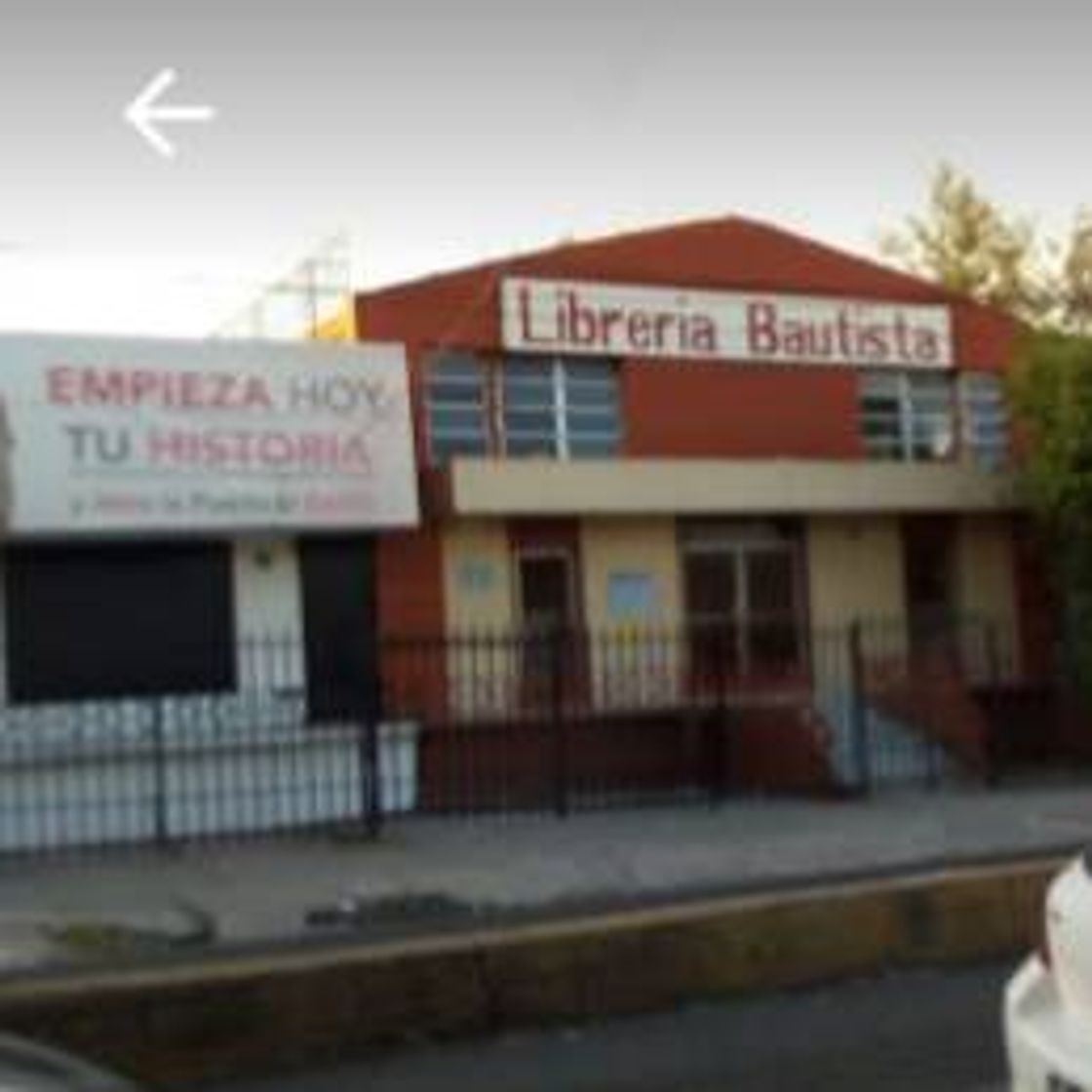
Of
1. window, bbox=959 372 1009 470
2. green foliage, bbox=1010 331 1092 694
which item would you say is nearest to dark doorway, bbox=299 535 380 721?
green foliage, bbox=1010 331 1092 694

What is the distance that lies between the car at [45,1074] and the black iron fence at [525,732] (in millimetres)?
14060

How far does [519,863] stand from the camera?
16438 millimetres

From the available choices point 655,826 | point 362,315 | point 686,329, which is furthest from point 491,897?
point 686,329

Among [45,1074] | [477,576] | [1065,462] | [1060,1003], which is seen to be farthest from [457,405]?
[45,1074]

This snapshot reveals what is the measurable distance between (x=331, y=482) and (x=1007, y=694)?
332 inches

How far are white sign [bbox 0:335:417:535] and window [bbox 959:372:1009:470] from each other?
791cm

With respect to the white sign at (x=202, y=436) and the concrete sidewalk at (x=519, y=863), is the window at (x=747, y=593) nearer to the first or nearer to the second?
the white sign at (x=202, y=436)

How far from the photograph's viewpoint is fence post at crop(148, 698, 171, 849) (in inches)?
732

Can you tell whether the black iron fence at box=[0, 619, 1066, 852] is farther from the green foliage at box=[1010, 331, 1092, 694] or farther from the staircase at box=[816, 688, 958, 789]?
the green foliage at box=[1010, 331, 1092, 694]

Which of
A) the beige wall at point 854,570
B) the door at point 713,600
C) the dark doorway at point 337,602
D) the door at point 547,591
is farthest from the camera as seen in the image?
the beige wall at point 854,570

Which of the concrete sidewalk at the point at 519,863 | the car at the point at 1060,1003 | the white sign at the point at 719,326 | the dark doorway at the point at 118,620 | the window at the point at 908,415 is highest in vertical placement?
the white sign at the point at 719,326

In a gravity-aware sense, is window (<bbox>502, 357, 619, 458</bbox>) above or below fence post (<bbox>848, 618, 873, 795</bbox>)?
above

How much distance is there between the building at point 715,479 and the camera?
24.2m

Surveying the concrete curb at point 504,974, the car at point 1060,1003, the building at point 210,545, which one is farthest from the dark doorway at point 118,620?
the car at point 1060,1003
